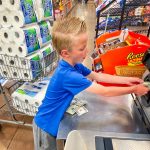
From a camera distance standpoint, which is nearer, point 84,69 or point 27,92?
point 84,69

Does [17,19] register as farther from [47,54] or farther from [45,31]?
[47,54]

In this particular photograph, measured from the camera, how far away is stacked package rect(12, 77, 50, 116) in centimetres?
187

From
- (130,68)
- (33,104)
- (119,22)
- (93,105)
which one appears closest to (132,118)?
(93,105)

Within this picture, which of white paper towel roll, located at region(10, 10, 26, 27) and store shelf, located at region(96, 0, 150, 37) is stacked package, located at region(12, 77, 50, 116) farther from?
store shelf, located at region(96, 0, 150, 37)

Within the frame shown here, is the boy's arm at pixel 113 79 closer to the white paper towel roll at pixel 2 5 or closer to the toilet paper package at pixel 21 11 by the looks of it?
the toilet paper package at pixel 21 11

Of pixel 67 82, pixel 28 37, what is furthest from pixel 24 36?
pixel 67 82

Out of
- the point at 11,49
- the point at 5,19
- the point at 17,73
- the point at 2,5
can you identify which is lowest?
the point at 17,73

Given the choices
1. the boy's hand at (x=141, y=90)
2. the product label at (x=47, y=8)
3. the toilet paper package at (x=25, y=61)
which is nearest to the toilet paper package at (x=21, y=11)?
the product label at (x=47, y=8)

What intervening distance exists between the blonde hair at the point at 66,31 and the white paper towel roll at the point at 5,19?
698 millimetres

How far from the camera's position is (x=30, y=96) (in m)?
1.88

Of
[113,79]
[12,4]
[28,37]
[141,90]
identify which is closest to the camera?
[141,90]

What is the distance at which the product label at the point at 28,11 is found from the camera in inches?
59.8

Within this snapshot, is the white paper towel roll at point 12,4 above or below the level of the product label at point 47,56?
above

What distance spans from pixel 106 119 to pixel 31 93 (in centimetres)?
103
